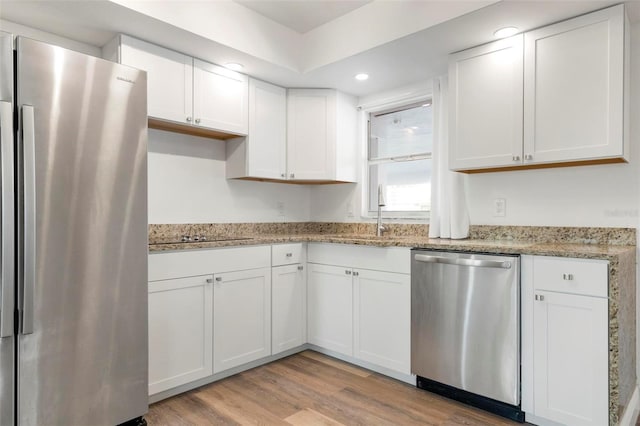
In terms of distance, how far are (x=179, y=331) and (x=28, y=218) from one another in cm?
112

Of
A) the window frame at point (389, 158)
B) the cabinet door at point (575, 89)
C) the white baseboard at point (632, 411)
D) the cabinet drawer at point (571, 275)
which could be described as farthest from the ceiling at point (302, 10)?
the white baseboard at point (632, 411)

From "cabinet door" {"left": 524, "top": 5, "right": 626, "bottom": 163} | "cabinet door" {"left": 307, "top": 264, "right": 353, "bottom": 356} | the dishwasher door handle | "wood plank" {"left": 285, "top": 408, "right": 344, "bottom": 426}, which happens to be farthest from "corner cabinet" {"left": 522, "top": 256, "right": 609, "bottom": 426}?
"cabinet door" {"left": 307, "top": 264, "right": 353, "bottom": 356}

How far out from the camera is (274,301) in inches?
117

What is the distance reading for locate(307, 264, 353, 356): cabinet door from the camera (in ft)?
9.62

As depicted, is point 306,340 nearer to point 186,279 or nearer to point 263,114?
point 186,279

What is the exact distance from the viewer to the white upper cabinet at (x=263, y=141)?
125 inches

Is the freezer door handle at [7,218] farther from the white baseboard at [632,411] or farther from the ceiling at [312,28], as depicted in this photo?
the white baseboard at [632,411]

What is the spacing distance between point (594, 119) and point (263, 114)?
2.33 m

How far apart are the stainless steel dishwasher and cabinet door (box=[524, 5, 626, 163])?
76 centimetres

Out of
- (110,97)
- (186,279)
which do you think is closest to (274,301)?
(186,279)

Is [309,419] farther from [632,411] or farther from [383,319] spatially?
[632,411]

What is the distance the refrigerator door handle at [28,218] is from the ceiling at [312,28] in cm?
86

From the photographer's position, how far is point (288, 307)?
3.08 meters

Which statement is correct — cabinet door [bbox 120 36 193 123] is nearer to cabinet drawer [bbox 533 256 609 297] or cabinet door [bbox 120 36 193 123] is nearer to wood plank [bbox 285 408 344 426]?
wood plank [bbox 285 408 344 426]
